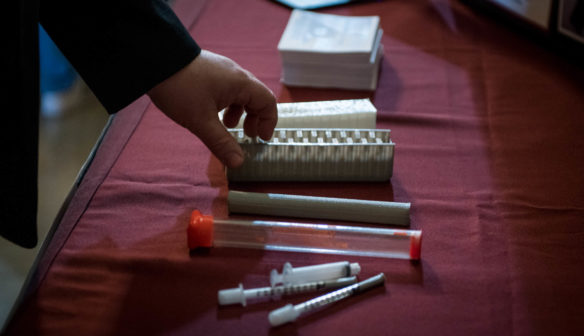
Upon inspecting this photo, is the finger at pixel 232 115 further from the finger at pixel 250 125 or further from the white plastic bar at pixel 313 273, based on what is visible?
the white plastic bar at pixel 313 273

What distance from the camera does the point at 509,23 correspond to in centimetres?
146

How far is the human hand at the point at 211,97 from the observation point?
0.84 meters

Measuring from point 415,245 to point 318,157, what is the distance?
0.22 meters

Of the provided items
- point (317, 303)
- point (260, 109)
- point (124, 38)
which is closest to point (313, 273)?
point (317, 303)

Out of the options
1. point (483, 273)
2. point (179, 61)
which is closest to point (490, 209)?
point (483, 273)

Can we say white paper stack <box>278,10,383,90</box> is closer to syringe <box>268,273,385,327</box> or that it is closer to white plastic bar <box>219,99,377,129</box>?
white plastic bar <box>219,99,377,129</box>

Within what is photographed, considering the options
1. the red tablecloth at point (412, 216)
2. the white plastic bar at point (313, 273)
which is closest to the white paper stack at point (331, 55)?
the red tablecloth at point (412, 216)

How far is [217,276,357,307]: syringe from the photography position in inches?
29.2

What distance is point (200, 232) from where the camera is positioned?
83 cm

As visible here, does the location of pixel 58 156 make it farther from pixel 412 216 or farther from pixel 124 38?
pixel 412 216

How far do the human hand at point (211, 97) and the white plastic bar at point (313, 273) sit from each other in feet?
0.69

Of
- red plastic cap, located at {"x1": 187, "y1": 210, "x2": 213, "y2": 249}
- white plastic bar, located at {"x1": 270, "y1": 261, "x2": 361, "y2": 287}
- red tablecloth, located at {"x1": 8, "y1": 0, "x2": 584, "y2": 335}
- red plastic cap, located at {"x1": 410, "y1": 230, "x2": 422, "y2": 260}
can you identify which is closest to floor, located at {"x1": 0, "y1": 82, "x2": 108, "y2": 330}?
red tablecloth, located at {"x1": 8, "y1": 0, "x2": 584, "y2": 335}

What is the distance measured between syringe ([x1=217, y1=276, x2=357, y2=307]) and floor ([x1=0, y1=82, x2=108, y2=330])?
69cm

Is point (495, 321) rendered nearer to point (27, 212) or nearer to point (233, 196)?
point (233, 196)
